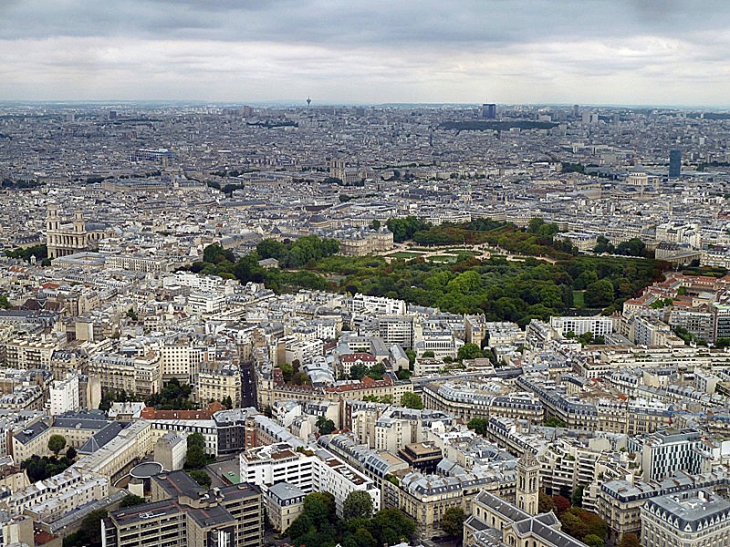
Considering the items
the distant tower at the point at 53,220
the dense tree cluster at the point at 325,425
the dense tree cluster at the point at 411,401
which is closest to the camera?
the dense tree cluster at the point at 325,425

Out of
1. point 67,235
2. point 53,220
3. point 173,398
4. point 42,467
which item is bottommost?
point 173,398

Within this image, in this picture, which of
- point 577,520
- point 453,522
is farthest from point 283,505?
point 577,520

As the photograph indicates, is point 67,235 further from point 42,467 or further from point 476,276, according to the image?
point 42,467

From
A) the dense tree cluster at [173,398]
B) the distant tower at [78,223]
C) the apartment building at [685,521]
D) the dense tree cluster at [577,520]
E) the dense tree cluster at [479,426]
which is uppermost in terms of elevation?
the distant tower at [78,223]

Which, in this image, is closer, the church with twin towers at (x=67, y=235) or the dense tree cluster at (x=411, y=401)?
the dense tree cluster at (x=411, y=401)

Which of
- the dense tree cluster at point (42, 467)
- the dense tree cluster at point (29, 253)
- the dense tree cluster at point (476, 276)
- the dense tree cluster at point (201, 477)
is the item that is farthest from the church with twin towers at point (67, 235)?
the dense tree cluster at point (201, 477)

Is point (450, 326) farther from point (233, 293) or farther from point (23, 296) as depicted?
point (23, 296)

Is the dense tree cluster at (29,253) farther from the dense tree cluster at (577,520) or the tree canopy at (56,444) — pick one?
the dense tree cluster at (577,520)
